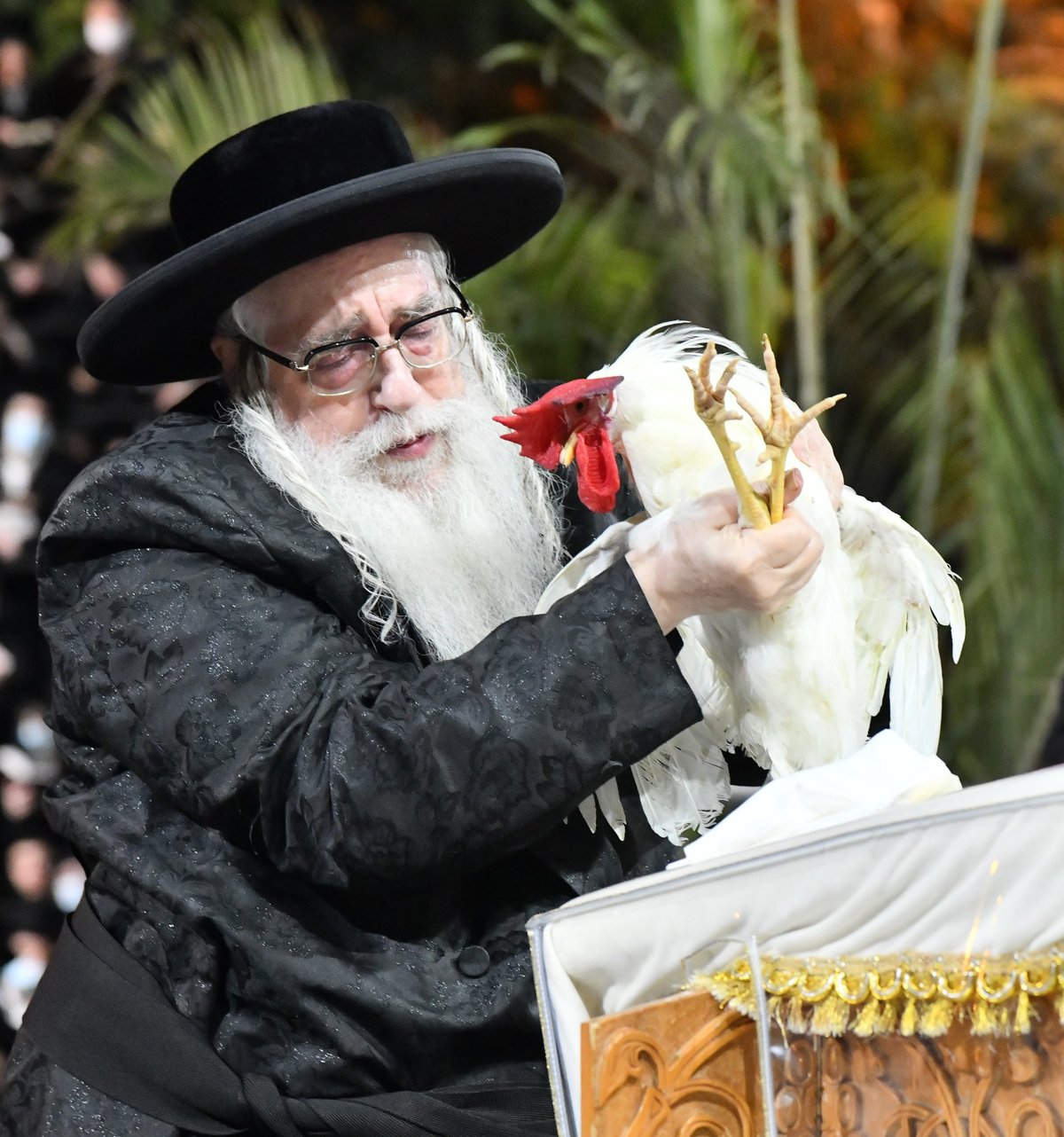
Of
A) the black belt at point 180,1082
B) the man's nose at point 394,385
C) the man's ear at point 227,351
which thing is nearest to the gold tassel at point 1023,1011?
the black belt at point 180,1082

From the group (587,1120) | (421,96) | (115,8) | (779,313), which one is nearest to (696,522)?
(587,1120)

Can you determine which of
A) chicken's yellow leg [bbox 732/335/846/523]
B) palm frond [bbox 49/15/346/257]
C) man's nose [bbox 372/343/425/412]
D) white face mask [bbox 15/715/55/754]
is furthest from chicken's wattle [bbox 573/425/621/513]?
white face mask [bbox 15/715/55/754]

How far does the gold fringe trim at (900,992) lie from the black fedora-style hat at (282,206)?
96cm

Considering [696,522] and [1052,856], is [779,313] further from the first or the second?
[1052,856]

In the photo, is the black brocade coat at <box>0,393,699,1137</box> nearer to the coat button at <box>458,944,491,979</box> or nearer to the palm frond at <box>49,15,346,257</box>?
the coat button at <box>458,944,491,979</box>

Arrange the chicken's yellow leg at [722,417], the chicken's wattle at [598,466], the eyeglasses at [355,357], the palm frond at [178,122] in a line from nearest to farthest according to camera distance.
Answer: the chicken's yellow leg at [722,417] → the chicken's wattle at [598,466] → the eyeglasses at [355,357] → the palm frond at [178,122]

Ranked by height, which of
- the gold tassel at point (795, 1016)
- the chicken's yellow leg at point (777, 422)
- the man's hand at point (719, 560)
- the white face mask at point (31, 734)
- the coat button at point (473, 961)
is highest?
the chicken's yellow leg at point (777, 422)

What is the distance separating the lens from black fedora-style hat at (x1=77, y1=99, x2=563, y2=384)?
1.72 meters

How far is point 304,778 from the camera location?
148cm

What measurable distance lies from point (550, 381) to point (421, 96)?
3.46 m

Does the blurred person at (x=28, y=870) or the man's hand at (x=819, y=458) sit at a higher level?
the man's hand at (x=819, y=458)

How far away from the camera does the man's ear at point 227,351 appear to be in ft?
6.31

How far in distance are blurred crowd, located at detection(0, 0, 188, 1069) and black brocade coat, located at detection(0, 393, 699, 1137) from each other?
217cm

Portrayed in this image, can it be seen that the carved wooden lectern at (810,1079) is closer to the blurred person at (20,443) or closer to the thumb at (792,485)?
the thumb at (792,485)
